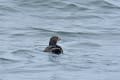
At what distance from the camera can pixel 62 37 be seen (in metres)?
19.2

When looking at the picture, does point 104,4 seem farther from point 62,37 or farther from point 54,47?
point 54,47

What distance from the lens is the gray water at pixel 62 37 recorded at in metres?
14.6

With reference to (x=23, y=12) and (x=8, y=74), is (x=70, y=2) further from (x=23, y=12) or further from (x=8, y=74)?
(x=8, y=74)

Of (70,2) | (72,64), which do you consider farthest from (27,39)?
(70,2)

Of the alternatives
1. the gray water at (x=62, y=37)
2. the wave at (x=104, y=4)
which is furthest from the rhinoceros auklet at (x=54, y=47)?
the wave at (x=104, y=4)

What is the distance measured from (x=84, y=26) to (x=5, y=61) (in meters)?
5.69

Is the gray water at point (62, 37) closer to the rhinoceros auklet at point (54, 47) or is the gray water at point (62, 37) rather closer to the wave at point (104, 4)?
the wave at point (104, 4)

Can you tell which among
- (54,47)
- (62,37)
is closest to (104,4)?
(62,37)

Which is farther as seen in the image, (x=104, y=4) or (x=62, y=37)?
(x=104, y=4)

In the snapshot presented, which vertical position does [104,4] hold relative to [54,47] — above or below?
above

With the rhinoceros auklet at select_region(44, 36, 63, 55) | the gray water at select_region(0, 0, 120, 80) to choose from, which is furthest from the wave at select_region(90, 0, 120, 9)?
the rhinoceros auklet at select_region(44, 36, 63, 55)

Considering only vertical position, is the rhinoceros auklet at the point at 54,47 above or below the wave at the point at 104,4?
below

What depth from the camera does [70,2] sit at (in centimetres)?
2406

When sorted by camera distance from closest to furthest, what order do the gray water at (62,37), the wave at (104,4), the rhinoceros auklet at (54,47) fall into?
the gray water at (62,37) → the rhinoceros auklet at (54,47) → the wave at (104,4)
